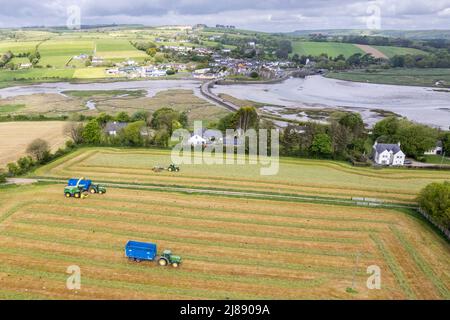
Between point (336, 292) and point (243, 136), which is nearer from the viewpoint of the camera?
point (336, 292)

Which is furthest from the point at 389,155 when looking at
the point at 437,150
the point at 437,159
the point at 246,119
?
the point at 246,119

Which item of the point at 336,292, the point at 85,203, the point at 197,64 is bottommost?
the point at 336,292

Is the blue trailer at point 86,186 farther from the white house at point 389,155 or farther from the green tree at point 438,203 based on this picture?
the white house at point 389,155

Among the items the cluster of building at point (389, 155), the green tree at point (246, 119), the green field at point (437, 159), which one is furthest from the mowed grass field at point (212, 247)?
the green tree at point (246, 119)

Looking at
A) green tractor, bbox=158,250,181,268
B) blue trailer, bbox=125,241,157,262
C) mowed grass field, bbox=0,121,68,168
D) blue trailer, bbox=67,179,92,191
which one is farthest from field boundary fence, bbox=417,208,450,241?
mowed grass field, bbox=0,121,68,168

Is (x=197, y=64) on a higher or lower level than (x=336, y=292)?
higher

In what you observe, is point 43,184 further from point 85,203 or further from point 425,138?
point 425,138
